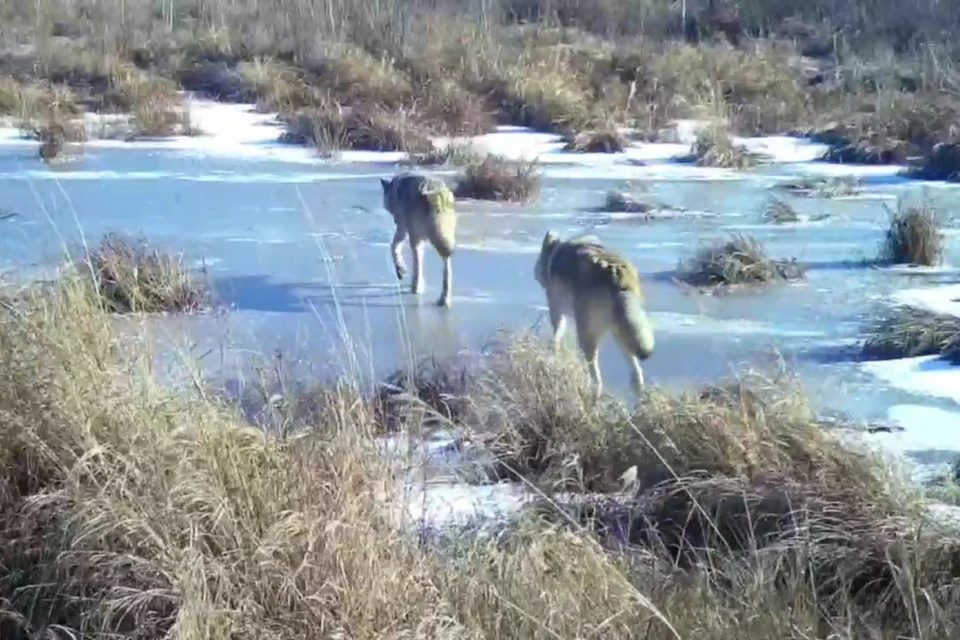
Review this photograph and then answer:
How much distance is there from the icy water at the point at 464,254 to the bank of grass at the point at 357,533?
706 millimetres

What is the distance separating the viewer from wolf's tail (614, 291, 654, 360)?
6.08 meters

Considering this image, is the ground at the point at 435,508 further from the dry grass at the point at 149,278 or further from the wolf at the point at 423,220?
the wolf at the point at 423,220

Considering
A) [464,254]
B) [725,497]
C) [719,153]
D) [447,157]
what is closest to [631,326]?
[725,497]

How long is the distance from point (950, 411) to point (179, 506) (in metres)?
3.51

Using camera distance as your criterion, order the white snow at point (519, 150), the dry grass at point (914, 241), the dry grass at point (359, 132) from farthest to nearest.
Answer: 1. the dry grass at point (359, 132)
2. the white snow at point (519, 150)
3. the dry grass at point (914, 241)

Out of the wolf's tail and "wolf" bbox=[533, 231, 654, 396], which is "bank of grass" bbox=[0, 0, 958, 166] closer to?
"wolf" bbox=[533, 231, 654, 396]

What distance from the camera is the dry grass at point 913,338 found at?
6949 millimetres

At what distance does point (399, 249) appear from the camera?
899cm

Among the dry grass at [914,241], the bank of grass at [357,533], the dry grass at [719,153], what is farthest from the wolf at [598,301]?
the dry grass at [719,153]

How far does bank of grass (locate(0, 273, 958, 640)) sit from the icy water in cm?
71

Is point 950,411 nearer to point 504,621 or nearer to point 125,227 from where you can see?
point 504,621

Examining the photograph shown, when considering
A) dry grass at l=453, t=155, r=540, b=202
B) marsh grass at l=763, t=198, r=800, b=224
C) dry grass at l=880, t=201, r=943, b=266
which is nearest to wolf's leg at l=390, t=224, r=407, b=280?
dry grass at l=453, t=155, r=540, b=202

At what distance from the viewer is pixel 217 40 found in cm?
2105

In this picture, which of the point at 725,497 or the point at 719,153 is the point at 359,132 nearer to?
the point at 719,153
